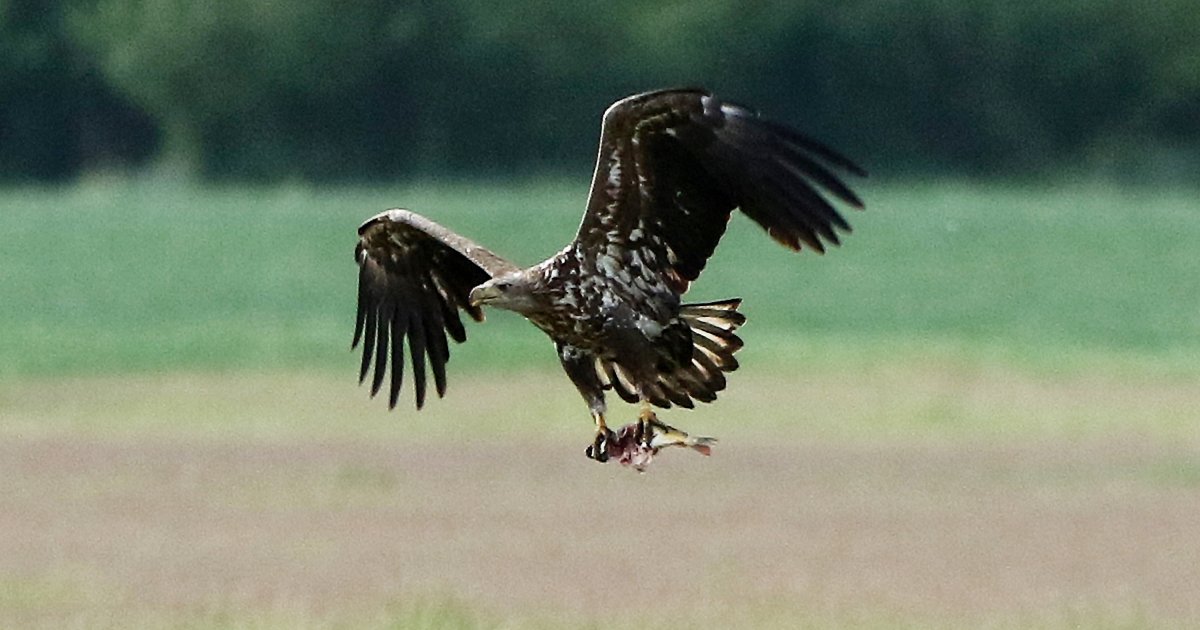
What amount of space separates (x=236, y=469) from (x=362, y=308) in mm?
8976

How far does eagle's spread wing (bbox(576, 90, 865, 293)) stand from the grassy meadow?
3.19 metres

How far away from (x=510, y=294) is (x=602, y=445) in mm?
605

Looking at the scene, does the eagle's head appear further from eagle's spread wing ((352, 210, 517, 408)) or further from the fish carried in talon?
eagle's spread wing ((352, 210, 517, 408))

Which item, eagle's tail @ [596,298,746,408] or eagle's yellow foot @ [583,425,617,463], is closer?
eagle's yellow foot @ [583,425,617,463]

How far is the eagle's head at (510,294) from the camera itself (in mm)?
10375

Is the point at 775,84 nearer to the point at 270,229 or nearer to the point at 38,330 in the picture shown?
the point at 270,229

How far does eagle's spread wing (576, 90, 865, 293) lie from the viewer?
9953 millimetres

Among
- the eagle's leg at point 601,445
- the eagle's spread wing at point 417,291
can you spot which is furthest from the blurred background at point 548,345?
the eagle's leg at point 601,445

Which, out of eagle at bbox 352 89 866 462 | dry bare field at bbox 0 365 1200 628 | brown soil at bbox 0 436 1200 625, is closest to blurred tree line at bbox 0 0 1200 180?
dry bare field at bbox 0 365 1200 628

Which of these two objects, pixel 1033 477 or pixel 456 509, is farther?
pixel 1033 477

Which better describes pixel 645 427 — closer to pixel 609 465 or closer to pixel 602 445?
pixel 602 445

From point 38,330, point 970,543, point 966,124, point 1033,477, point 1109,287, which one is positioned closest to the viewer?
point 970,543

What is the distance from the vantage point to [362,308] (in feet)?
39.3

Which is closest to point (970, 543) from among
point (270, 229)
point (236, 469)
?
point (236, 469)
